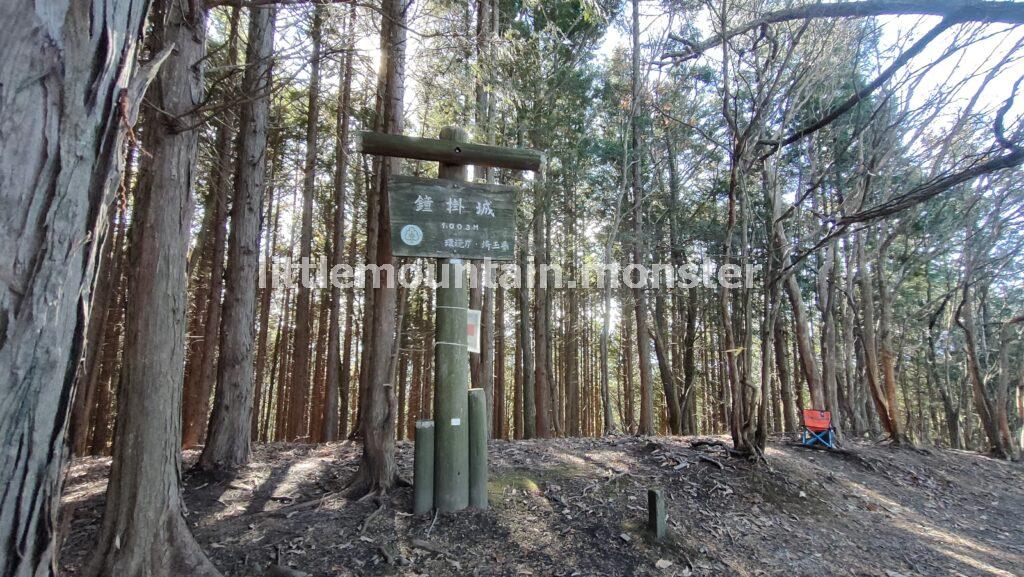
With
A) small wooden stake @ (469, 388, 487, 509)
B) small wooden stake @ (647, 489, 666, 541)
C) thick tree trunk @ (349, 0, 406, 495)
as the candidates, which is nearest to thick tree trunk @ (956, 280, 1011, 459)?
small wooden stake @ (647, 489, 666, 541)

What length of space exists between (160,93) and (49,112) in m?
2.85

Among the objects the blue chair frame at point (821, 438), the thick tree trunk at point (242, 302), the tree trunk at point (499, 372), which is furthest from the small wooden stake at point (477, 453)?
the tree trunk at point (499, 372)

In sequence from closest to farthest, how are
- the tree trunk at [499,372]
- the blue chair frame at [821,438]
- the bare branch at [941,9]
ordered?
the bare branch at [941,9] → the blue chair frame at [821,438] → the tree trunk at [499,372]

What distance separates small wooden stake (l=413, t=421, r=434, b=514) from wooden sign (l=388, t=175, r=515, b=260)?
4.82 ft

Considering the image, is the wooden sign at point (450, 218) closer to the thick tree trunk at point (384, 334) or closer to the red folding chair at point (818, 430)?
the thick tree trunk at point (384, 334)

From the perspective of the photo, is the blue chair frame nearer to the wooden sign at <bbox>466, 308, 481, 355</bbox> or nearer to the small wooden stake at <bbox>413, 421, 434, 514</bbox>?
the wooden sign at <bbox>466, 308, 481, 355</bbox>

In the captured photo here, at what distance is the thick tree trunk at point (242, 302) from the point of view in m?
5.05

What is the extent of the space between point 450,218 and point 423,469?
210 cm

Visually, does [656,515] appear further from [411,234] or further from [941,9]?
[941,9]

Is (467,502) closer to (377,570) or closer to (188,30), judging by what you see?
(377,570)

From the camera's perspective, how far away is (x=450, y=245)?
3.87 m

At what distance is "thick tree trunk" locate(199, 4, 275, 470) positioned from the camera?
5051mm

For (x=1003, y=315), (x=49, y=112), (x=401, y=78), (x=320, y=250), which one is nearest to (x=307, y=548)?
(x=49, y=112)

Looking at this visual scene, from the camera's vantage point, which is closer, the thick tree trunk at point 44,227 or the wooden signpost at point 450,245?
the thick tree trunk at point 44,227
